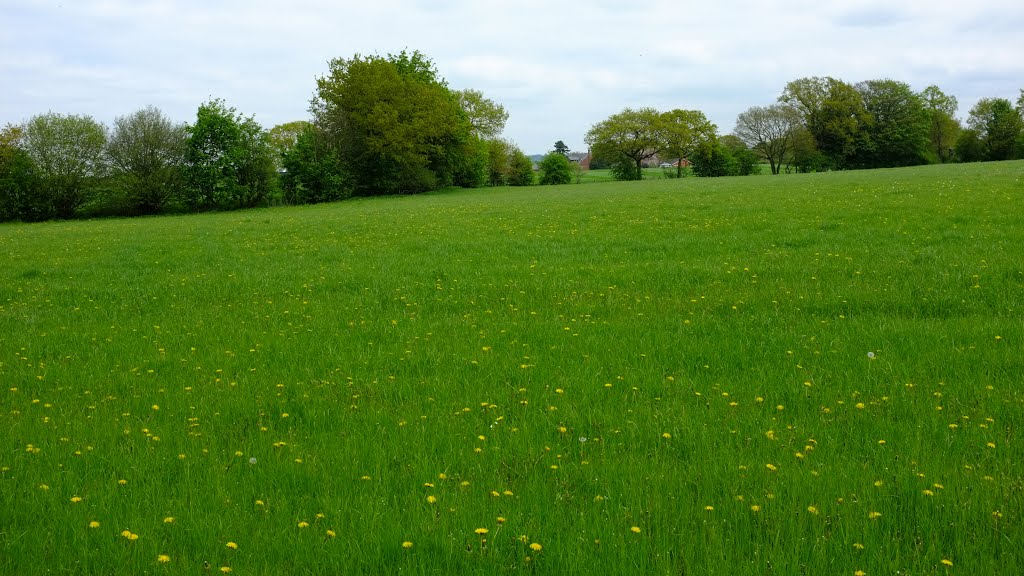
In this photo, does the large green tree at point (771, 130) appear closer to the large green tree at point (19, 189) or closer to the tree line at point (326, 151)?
the tree line at point (326, 151)

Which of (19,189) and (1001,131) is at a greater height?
(1001,131)

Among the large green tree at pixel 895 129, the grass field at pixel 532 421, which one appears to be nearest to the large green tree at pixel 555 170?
the large green tree at pixel 895 129

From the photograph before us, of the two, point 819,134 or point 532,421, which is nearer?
point 532,421

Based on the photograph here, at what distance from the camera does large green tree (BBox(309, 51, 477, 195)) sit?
2185 inches

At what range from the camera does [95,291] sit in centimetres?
1205

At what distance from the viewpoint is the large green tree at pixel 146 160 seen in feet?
151

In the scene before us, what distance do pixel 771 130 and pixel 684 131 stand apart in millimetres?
15560

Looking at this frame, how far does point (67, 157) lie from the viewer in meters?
46.3

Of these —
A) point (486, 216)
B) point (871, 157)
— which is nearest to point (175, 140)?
point (486, 216)

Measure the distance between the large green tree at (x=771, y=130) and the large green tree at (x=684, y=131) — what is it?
347 inches

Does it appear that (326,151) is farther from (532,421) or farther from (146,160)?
(532,421)

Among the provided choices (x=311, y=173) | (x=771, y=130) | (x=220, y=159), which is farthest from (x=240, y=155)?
(x=771, y=130)

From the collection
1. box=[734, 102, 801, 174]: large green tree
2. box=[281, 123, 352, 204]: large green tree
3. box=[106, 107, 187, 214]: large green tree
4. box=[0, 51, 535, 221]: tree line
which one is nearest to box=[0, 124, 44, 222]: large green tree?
box=[0, 51, 535, 221]: tree line

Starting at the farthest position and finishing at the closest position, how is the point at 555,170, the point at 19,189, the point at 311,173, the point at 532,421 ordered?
the point at 555,170 < the point at 311,173 < the point at 19,189 < the point at 532,421
